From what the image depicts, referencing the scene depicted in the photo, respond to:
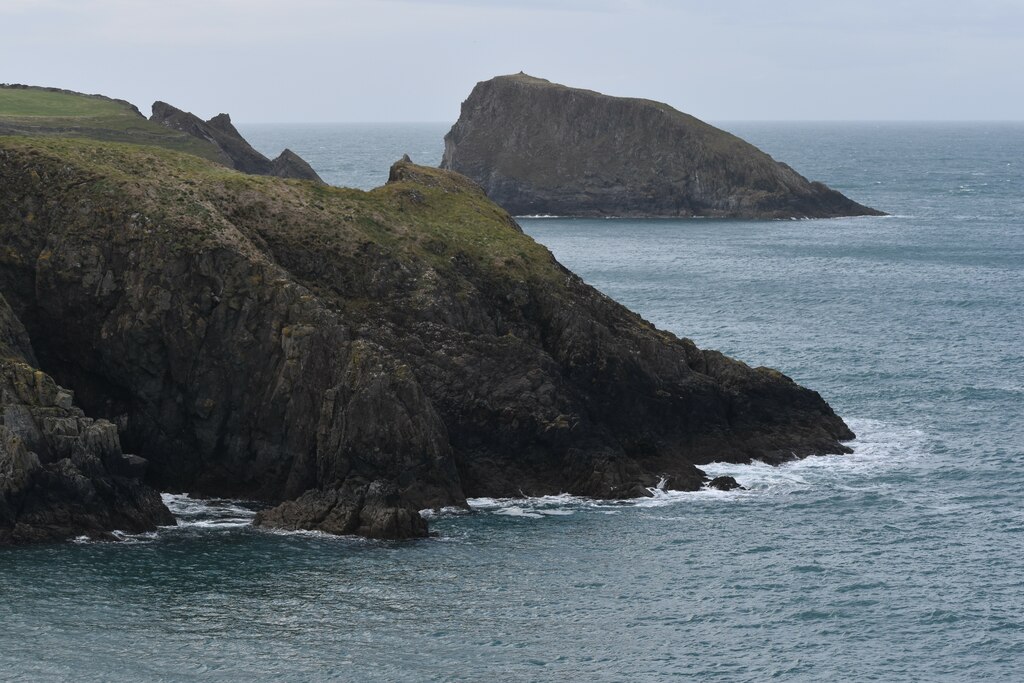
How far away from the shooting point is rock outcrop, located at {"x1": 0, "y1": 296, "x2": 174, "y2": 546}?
51.9 meters

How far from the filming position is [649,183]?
18175 cm

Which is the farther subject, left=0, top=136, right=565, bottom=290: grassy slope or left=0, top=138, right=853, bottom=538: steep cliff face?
left=0, top=136, right=565, bottom=290: grassy slope

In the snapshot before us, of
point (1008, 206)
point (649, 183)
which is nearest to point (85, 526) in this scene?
point (649, 183)

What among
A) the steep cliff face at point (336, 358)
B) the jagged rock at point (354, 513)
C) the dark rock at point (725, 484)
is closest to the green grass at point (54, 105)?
the steep cliff face at point (336, 358)

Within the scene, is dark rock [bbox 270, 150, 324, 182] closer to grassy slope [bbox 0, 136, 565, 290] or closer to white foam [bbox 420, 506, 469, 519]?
grassy slope [bbox 0, 136, 565, 290]

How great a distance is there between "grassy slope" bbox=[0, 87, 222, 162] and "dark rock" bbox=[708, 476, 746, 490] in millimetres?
66730

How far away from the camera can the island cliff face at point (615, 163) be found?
→ 17988 centimetres

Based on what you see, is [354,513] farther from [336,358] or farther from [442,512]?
[336,358]

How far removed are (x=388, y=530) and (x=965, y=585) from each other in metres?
21.6

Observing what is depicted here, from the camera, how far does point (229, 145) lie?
15225 centimetres

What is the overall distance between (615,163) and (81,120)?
270ft

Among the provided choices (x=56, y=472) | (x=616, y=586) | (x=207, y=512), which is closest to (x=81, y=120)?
(x=207, y=512)

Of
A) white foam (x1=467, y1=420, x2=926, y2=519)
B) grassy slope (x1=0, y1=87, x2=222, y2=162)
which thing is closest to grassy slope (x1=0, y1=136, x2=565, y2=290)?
white foam (x1=467, y1=420, x2=926, y2=519)

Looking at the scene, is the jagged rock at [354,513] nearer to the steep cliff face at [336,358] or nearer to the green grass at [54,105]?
the steep cliff face at [336,358]
